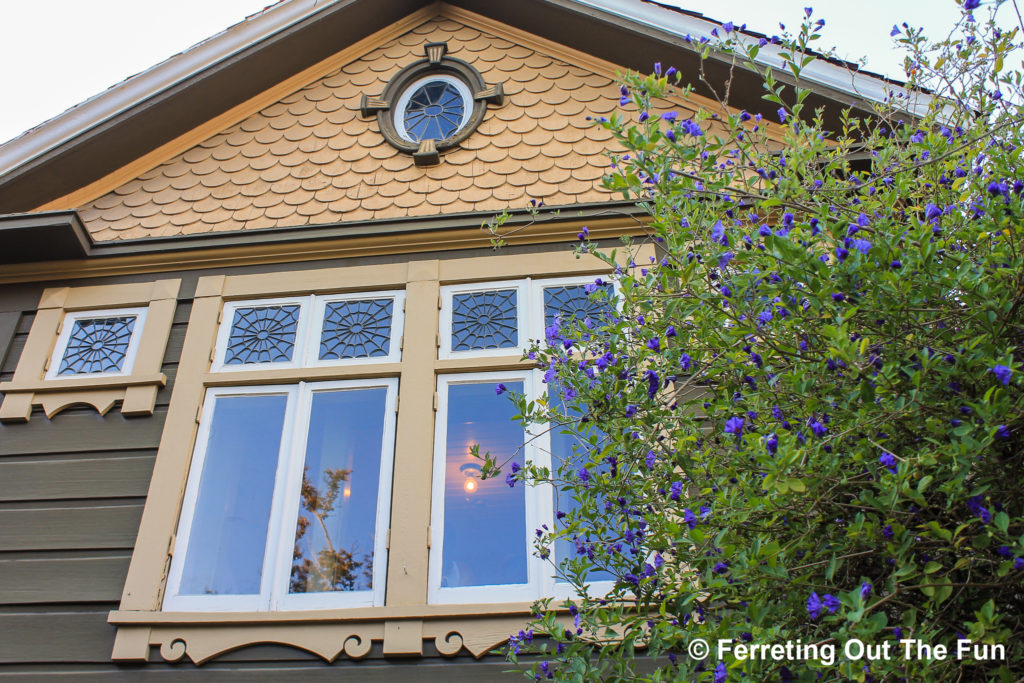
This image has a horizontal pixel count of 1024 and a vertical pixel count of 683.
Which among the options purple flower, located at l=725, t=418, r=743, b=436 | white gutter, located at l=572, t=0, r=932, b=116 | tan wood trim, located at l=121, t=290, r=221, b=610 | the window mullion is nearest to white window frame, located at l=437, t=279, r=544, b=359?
the window mullion

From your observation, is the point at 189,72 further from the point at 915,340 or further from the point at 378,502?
the point at 915,340

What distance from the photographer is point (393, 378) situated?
4887 millimetres

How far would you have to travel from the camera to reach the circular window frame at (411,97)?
6.02 meters

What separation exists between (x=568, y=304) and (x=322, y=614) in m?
2.22

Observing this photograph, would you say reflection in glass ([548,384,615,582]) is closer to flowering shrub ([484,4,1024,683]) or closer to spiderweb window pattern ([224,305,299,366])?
flowering shrub ([484,4,1024,683])

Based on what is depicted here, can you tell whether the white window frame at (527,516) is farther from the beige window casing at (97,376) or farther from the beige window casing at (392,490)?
the beige window casing at (97,376)

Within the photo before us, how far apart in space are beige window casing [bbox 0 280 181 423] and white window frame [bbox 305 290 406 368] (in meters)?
0.92

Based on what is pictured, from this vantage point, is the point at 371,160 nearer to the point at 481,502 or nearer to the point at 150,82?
the point at 150,82

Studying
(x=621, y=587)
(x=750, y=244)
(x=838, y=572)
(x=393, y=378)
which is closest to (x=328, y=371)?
(x=393, y=378)

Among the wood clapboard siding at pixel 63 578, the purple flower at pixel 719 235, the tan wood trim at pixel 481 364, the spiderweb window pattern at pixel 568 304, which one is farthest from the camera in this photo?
the spiderweb window pattern at pixel 568 304

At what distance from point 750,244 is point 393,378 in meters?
2.67

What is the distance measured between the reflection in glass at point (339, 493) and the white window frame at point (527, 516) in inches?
13.1

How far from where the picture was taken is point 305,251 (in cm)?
546

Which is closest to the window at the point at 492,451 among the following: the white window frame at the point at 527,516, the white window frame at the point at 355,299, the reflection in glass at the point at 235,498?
the white window frame at the point at 527,516
